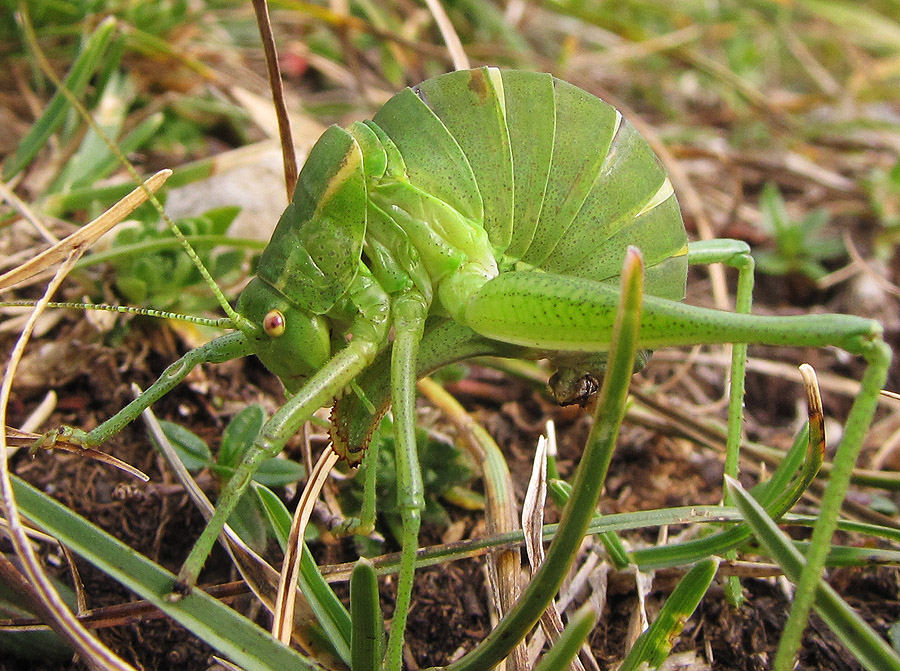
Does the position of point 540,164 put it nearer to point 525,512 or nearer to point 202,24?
point 525,512

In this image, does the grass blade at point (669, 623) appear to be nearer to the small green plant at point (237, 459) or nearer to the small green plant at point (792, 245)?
the small green plant at point (237, 459)

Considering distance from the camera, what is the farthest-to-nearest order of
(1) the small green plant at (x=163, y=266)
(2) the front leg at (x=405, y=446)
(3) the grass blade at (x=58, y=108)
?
1. (3) the grass blade at (x=58, y=108)
2. (1) the small green plant at (x=163, y=266)
3. (2) the front leg at (x=405, y=446)

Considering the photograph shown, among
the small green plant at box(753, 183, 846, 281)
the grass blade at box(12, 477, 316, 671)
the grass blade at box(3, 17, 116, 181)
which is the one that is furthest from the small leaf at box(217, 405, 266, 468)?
the small green plant at box(753, 183, 846, 281)

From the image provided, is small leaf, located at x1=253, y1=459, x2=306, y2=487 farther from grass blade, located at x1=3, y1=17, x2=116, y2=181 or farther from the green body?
grass blade, located at x1=3, y1=17, x2=116, y2=181

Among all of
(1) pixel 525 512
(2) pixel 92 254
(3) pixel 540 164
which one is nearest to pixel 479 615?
(1) pixel 525 512

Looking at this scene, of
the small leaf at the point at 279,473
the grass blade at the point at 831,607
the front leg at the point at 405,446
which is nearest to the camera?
the grass blade at the point at 831,607

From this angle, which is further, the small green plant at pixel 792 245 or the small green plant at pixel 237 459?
the small green plant at pixel 792 245

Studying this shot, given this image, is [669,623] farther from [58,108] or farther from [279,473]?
[58,108]

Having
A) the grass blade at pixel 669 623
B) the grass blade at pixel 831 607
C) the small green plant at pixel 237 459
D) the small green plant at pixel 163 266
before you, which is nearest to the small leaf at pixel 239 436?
the small green plant at pixel 237 459

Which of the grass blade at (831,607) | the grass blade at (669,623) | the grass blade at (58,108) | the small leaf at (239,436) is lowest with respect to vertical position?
the grass blade at (669,623)
